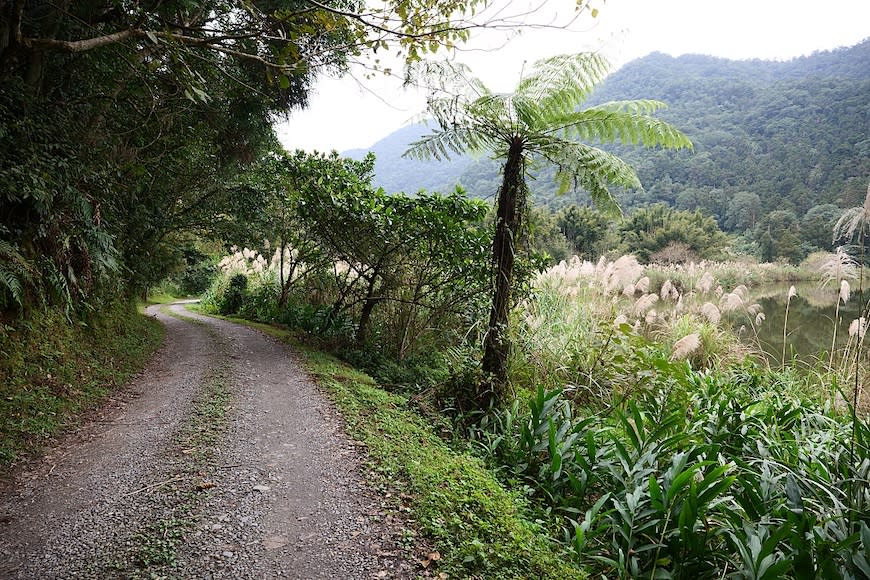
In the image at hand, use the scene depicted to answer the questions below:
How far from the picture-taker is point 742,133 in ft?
79.7

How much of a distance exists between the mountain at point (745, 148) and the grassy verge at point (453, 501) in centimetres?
811

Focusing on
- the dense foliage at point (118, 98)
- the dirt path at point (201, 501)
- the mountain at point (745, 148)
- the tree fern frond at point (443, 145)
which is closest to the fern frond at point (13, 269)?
the dense foliage at point (118, 98)

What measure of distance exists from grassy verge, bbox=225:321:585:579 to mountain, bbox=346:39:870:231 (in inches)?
319

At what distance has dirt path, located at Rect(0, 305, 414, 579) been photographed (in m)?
1.99

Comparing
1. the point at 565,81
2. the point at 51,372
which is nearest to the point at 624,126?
the point at 565,81

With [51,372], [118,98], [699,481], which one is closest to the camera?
[699,481]

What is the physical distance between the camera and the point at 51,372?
4.11 metres

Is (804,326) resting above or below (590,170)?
below

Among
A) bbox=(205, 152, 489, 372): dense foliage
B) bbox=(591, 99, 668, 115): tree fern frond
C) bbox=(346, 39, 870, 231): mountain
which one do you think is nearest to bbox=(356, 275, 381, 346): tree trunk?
bbox=(205, 152, 489, 372): dense foliage

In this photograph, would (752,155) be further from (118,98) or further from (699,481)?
(118,98)

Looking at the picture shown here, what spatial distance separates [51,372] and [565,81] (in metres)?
5.63

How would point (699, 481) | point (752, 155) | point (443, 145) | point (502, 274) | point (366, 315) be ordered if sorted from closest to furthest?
point (699, 481) → point (502, 274) → point (443, 145) → point (366, 315) → point (752, 155)

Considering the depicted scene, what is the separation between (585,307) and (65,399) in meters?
5.94

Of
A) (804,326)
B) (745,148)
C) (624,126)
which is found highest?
(745,148)
